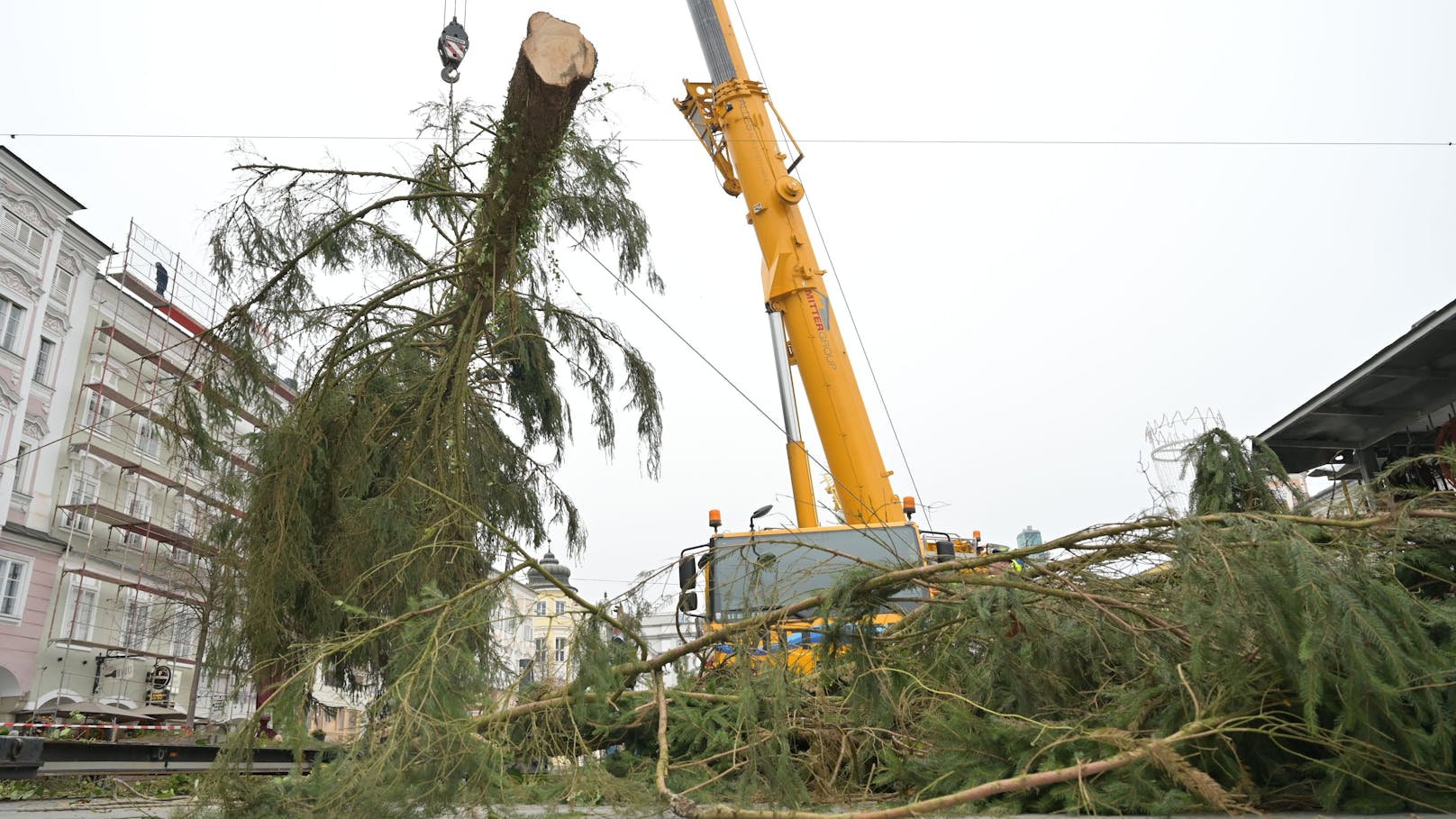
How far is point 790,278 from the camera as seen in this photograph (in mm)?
7691

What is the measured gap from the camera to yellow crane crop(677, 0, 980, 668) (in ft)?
20.4

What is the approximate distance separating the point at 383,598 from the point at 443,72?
18.2ft

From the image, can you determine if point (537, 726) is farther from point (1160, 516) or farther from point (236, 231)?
point (236, 231)

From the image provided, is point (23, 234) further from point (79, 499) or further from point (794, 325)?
point (794, 325)

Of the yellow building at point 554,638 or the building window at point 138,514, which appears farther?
the building window at point 138,514

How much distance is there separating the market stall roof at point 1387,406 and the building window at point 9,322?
22698 mm

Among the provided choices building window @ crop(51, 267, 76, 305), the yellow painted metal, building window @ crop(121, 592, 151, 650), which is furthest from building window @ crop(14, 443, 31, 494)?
the yellow painted metal

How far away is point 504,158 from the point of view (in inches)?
181

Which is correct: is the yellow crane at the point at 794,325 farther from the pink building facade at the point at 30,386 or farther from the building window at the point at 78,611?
the building window at the point at 78,611

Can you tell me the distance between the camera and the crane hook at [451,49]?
8711mm

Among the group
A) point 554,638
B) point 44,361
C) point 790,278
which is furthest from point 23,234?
point 554,638

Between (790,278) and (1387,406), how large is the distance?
184 inches

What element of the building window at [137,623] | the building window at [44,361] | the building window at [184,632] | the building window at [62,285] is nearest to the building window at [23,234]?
the building window at [62,285]

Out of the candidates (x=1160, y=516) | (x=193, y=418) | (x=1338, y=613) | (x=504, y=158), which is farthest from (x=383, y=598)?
(x=1338, y=613)
